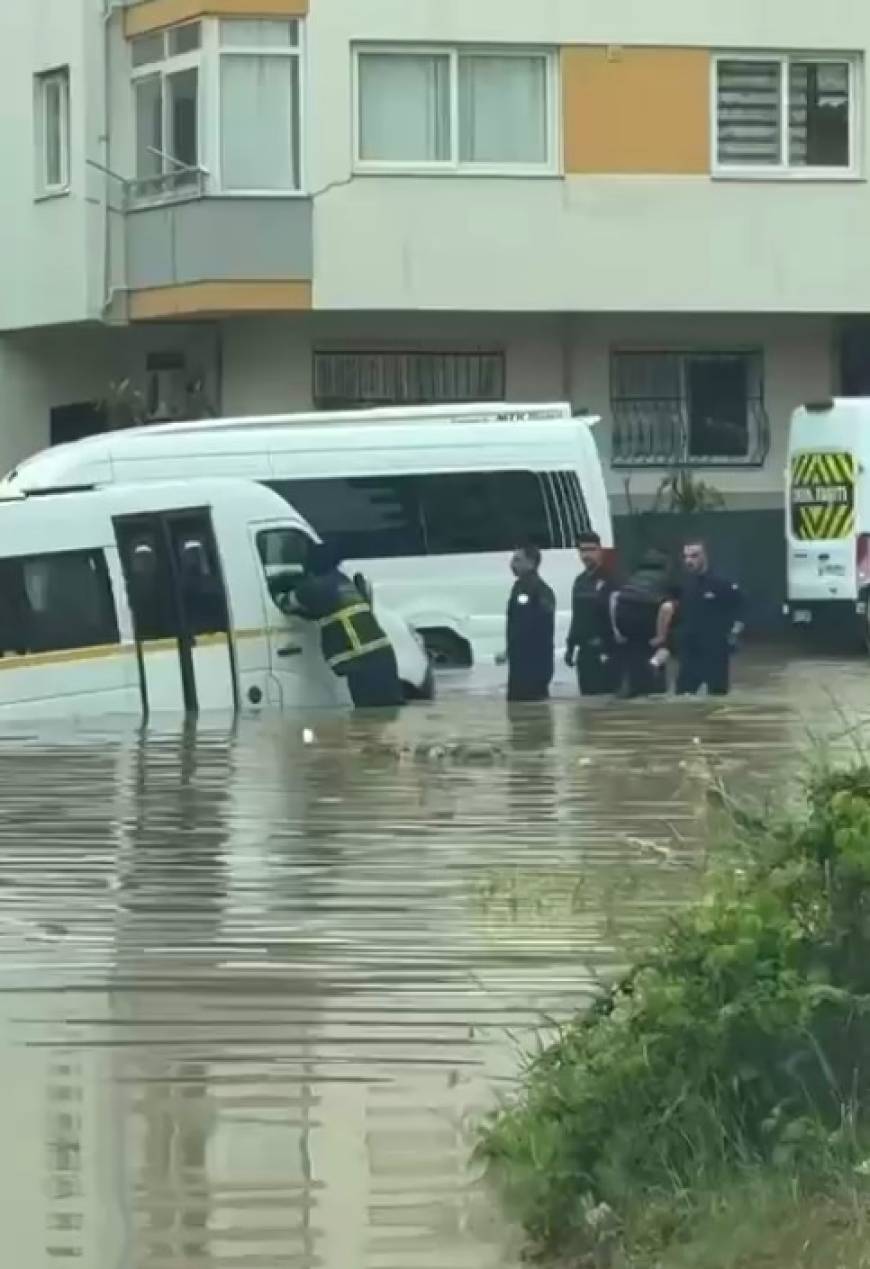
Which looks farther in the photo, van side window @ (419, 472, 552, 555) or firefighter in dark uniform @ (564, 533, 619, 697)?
van side window @ (419, 472, 552, 555)

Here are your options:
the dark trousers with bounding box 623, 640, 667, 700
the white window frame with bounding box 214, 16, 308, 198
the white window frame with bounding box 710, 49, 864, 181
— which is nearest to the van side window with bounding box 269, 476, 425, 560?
the dark trousers with bounding box 623, 640, 667, 700

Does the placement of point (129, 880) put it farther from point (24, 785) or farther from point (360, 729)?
point (360, 729)

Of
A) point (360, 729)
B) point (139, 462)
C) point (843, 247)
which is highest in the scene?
point (843, 247)

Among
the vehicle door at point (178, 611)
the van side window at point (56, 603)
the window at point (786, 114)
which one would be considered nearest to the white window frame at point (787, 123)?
the window at point (786, 114)

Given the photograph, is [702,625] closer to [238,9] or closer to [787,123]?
[787,123]

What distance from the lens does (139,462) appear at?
1013 inches

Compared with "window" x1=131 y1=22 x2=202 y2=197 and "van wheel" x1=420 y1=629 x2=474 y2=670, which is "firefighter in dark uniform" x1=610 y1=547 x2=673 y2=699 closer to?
"van wheel" x1=420 y1=629 x2=474 y2=670

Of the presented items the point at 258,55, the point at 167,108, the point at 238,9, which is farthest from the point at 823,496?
the point at 167,108

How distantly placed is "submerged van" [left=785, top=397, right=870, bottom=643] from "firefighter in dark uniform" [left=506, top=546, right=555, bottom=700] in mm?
7148

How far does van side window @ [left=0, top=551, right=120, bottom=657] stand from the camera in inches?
912

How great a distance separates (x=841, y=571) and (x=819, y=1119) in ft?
82.7

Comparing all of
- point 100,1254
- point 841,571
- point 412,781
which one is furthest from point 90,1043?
point 841,571

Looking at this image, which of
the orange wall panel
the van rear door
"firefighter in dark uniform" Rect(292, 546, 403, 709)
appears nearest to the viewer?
"firefighter in dark uniform" Rect(292, 546, 403, 709)

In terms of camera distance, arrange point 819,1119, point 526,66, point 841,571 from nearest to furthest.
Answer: point 819,1119 < point 841,571 < point 526,66
